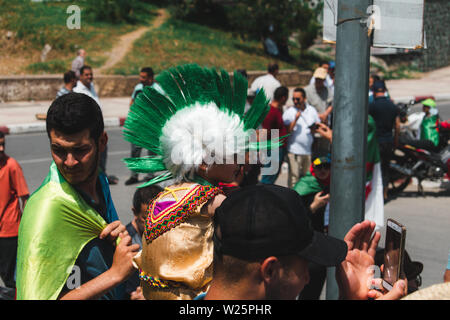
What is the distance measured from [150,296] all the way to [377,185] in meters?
4.68

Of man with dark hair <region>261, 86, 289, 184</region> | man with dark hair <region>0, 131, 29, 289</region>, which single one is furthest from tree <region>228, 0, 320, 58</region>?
man with dark hair <region>0, 131, 29, 289</region>

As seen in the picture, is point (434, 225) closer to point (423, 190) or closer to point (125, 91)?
point (423, 190)

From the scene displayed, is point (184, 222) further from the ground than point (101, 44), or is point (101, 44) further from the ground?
point (101, 44)

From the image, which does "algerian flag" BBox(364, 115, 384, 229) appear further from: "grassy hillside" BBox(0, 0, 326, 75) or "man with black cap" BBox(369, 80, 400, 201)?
"grassy hillside" BBox(0, 0, 326, 75)

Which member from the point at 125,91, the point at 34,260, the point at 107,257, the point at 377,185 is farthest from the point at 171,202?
the point at 125,91

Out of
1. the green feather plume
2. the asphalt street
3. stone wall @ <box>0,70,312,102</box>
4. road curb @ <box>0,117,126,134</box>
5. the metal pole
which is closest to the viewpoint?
the green feather plume

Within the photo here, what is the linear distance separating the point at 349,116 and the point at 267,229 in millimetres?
1710

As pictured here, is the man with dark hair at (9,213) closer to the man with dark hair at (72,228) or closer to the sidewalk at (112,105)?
the man with dark hair at (72,228)

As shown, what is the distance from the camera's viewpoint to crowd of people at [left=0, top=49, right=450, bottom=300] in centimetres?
170

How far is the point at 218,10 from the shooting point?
28094 millimetres

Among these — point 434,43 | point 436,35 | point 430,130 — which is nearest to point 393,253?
point 430,130

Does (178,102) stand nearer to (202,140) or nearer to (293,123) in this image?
(202,140)

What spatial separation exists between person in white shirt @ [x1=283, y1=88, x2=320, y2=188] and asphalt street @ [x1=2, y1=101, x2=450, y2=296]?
1144 mm

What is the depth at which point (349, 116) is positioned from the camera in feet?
10.5
